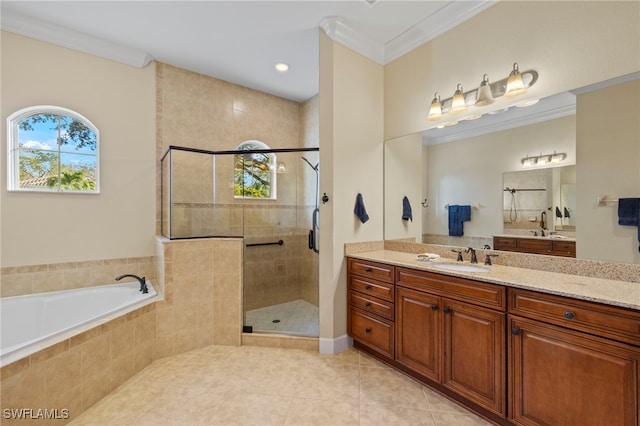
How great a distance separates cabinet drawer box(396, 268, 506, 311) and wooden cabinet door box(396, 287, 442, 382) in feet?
0.22

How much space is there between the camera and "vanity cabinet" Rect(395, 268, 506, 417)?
1580mm

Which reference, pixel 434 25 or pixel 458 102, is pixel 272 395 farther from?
pixel 434 25

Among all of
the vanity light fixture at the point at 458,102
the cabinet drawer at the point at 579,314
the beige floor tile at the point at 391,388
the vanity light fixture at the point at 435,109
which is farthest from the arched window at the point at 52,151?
the cabinet drawer at the point at 579,314

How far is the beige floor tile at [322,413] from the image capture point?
1.66 meters

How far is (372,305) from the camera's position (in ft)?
7.75

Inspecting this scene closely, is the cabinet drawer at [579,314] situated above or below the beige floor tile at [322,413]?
above

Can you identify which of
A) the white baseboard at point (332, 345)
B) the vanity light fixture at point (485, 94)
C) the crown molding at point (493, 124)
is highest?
the vanity light fixture at point (485, 94)

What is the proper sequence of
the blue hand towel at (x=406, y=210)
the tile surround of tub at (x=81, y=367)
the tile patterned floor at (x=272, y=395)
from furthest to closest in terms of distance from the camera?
the blue hand towel at (x=406, y=210)
the tile patterned floor at (x=272, y=395)
the tile surround of tub at (x=81, y=367)

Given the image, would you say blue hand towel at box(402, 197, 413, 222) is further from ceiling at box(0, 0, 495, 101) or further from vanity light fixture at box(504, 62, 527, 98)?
ceiling at box(0, 0, 495, 101)

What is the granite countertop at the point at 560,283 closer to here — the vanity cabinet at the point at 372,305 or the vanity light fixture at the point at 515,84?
the vanity cabinet at the point at 372,305

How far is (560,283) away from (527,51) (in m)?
→ 1.66

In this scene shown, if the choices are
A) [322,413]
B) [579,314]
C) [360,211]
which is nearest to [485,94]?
[360,211]

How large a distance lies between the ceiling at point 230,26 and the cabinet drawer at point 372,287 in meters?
2.31

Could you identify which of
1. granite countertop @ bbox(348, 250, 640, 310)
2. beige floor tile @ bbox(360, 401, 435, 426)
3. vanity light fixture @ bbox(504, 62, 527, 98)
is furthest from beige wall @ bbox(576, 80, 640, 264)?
beige floor tile @ bbox(360, 401, 435, 426)
